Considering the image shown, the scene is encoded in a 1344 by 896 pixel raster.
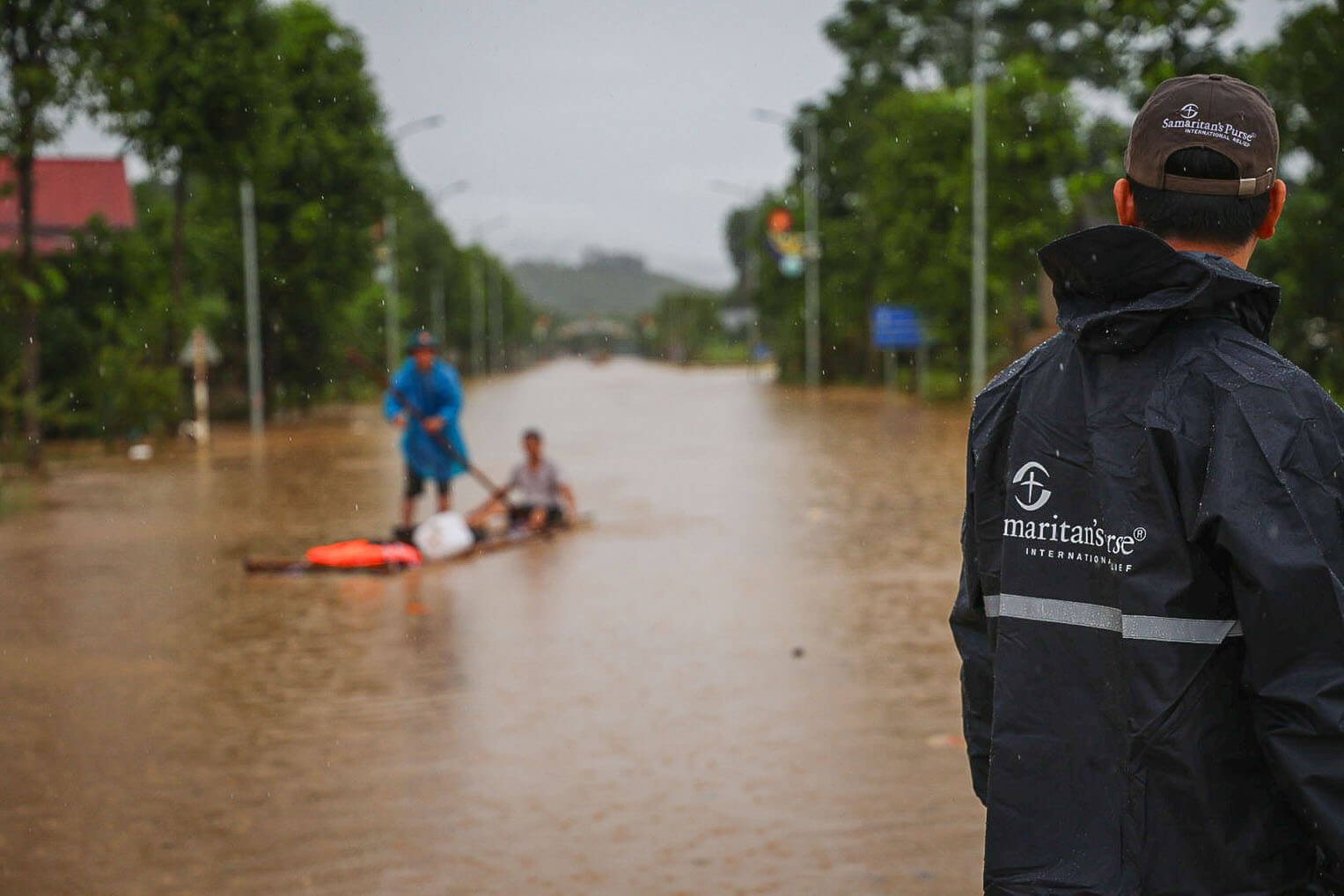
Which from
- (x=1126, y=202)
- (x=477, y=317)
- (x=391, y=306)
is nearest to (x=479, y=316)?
(x=477, y=317)

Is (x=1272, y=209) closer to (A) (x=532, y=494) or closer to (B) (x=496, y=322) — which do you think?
(A) (x=532, y=494)

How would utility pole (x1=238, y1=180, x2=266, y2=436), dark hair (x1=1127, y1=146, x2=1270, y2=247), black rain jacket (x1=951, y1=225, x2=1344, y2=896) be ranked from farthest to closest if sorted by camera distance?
utility pole (x1=238, y1=180, x2=266, y2=436) → dark hair (x1=1127, y1=146, x2=1270, y2=247) → black rain jacket (x1=951, y1=225, x2=1344, y2=896)

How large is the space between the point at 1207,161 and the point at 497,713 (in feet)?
16.3

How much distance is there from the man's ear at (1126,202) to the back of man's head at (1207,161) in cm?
3

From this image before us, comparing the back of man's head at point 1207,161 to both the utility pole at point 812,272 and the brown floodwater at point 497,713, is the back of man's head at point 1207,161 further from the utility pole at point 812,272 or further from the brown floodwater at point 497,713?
the utility pole at point 812,272

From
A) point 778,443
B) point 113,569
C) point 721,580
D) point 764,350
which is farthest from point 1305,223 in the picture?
point 764,350

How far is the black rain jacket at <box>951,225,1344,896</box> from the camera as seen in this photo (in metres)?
1.97

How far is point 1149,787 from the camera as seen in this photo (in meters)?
2.09

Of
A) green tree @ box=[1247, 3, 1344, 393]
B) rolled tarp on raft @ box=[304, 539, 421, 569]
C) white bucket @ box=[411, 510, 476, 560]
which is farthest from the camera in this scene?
green tree @ box=[1247, 3, 1344, 393]

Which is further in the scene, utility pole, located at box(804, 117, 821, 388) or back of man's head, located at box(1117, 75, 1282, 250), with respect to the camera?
utility pole, located at box(804, 117, 821, 388)

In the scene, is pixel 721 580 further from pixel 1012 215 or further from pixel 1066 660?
pixel 1012 215

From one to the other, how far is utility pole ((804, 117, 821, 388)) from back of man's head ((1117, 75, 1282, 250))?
56261 millimetres

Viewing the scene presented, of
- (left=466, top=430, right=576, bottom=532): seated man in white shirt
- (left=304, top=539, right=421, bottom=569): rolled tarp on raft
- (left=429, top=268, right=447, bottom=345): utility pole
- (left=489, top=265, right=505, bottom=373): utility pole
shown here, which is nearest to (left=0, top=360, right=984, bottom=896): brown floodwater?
(left=304, top=539, right=421, bottom=569): rolled tarp on raft

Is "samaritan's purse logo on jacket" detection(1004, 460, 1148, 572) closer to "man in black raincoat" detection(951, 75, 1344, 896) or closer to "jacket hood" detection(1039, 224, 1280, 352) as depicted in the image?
"man in black raincoat" detection(951, 75, 1344, 896)
